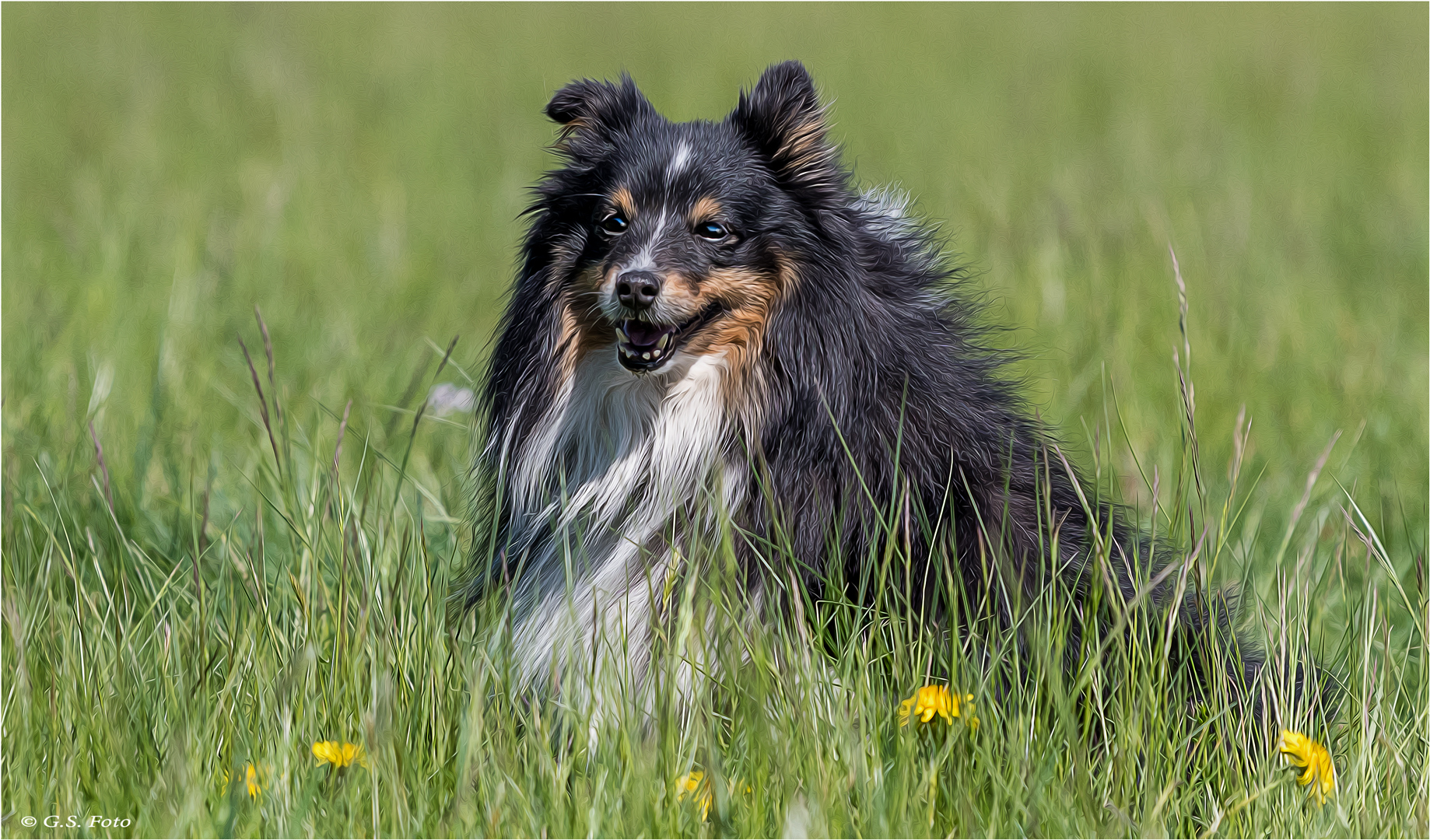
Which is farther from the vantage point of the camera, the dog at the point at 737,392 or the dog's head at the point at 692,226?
the dog's head at the point at 692,226

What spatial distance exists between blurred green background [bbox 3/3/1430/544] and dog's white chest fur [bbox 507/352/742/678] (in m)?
1.07

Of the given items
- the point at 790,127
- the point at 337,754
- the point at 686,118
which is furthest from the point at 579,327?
the point at 686,118

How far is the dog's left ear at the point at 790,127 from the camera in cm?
359

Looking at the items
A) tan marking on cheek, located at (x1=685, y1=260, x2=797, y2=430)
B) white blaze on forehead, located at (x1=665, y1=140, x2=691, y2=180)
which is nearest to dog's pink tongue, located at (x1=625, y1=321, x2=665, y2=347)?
tan marking on cheek, located at (x1=685, y1=260, x2=797, y2=430)

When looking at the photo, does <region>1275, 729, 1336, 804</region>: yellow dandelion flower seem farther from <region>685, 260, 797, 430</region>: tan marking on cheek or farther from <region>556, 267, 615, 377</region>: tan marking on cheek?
<region>556, 267, 615, 377</region>: tan marking on cheek

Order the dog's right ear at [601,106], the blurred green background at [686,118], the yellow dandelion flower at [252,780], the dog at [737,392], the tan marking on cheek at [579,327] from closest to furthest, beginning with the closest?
1. the yellow dandelion flower at [252,780]
2. the dog at [737,392]
3. the tan marking on cheek at [579,327]
4. the dog's right ear at [601,106]
5. the blurred green background at [686,118]

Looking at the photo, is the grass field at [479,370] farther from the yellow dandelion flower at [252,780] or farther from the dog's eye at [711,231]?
the dog's eye at [711,231]

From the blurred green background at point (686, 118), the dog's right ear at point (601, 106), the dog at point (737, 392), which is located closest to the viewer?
A: the dog at point (737, 392)

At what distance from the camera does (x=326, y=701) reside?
303 cm

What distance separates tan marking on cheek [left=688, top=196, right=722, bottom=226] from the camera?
138 inches

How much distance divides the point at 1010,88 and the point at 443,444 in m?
8.93

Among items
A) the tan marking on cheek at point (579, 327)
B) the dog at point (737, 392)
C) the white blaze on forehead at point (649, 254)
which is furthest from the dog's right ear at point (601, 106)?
the tan marking on cheek at point (579, 327)

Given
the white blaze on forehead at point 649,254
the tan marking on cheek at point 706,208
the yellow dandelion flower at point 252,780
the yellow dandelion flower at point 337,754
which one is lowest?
the yellow dandelion flower at point 252,780

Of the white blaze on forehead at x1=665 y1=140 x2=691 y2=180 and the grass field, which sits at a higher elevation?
the white blaze on forehead at x1=665 y1=140 x2=691 y2=180
